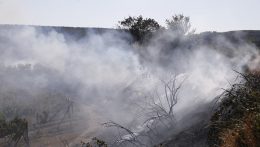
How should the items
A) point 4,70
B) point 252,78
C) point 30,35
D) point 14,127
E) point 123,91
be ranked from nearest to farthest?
point 252,78 < point 14,127 < point 123,91 < point 4,70 < point 30,35

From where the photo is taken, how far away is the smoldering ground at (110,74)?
76.2ft

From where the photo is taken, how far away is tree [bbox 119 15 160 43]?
44.9 m

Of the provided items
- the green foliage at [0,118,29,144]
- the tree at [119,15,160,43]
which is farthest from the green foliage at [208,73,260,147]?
the tree at [119,15,160,43]

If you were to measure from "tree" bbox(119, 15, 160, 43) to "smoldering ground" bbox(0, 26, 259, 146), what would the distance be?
4.70ft

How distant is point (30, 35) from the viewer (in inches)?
2148

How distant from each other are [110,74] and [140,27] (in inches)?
291

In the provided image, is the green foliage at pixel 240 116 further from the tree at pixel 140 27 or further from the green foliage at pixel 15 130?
the tree at pixel 140 27

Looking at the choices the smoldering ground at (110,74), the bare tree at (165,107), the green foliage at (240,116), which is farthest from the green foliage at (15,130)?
the green foliage at (240,116)

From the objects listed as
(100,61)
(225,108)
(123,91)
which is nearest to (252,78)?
(225,108)

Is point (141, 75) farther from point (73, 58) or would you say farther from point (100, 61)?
point (73, 58)

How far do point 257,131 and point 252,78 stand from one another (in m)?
5.53

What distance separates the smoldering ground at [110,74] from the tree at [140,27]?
1.43 metres

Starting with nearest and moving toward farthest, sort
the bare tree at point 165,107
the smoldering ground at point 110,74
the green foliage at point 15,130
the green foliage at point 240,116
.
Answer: the green foliage at point 240,116 → the bare tree at point 165,107 → the smoldering ground at point 110,74 → the green foliage at point 15,130

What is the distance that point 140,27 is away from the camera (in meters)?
45.3
